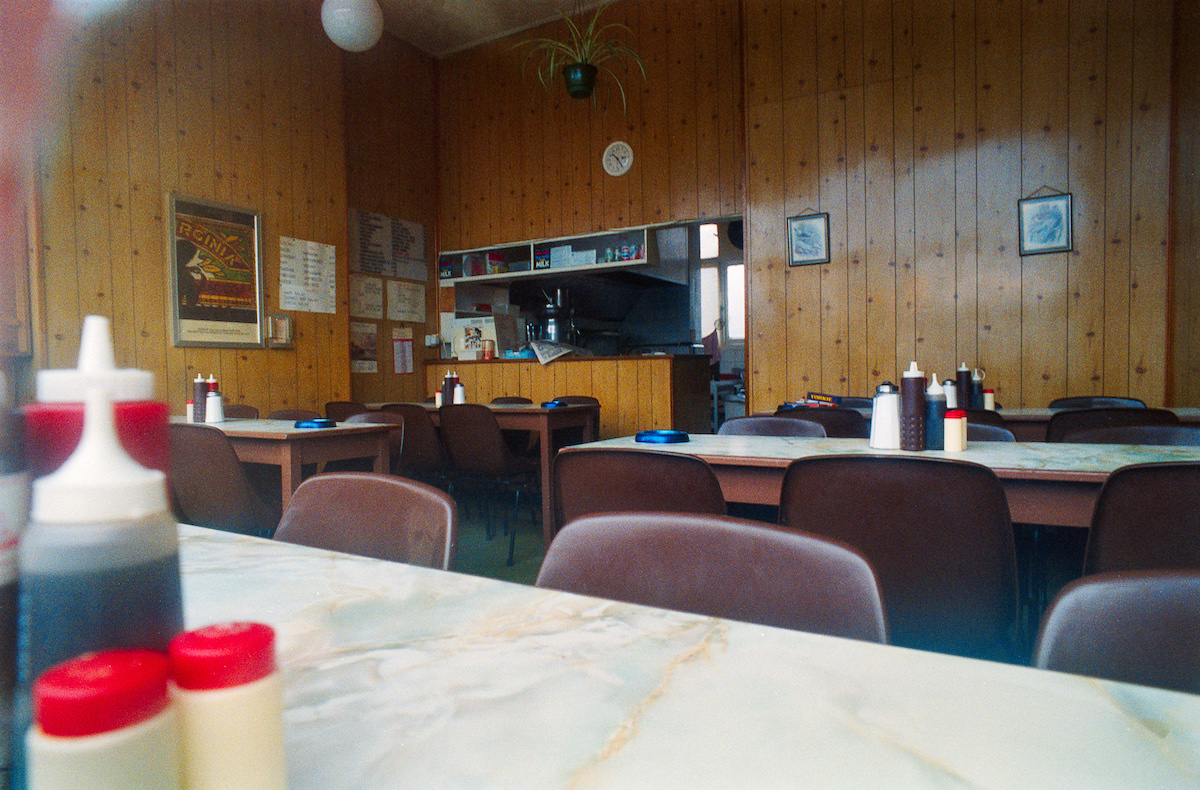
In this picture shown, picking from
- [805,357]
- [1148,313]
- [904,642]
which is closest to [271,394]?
[805,357]

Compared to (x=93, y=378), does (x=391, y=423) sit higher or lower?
lower

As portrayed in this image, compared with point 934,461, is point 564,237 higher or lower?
higher

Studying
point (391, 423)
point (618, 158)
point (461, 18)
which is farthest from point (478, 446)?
point (461, 18)

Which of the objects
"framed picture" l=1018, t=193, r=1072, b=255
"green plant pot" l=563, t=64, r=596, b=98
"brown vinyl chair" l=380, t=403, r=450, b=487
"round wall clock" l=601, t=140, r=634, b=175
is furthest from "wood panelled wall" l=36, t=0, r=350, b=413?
"framed picture" l=1018, t=193, r=1072, b=255

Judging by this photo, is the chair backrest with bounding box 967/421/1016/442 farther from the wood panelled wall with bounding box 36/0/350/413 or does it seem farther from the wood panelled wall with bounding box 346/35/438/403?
the wood panelled wall with bounding box 346/35/438/403

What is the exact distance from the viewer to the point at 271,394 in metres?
4.77

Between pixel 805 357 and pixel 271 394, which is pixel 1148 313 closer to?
pixel 805 357

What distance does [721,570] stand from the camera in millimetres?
786

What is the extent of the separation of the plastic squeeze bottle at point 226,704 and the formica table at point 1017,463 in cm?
139

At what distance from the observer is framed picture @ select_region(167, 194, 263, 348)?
417cm

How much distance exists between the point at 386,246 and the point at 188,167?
2.00 meters

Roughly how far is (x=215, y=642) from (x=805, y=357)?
4865 millimetres

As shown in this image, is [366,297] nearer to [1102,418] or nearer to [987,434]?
[987,434]

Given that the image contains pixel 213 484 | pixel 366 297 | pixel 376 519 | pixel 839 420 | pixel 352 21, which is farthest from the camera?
pixel 366 297
